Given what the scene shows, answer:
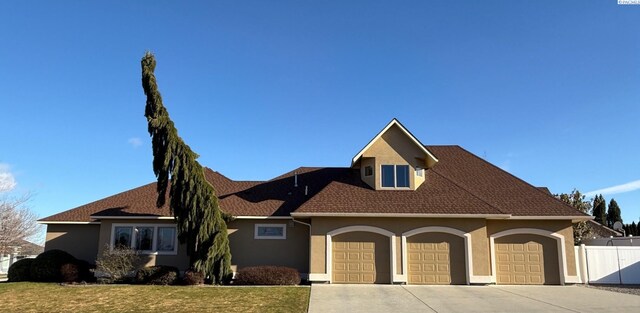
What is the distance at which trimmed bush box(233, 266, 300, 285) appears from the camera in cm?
1948

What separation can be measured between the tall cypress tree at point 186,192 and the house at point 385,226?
229cm

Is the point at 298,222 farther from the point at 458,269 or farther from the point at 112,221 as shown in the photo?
the point at 112,221

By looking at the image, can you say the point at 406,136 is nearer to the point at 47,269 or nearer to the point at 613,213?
the point at 47,269

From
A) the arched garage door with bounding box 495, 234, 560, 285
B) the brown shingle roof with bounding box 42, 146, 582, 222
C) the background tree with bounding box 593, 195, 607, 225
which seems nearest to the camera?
the brown shingle roof with bounding box 42, 146, 582, 222

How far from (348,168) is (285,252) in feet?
20.8

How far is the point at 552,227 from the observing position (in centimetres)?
2097

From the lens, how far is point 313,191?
24.7 m

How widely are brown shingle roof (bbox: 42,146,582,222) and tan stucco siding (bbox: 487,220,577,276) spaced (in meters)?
0.54

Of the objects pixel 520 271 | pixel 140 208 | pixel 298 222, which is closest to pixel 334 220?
pixel 298 222

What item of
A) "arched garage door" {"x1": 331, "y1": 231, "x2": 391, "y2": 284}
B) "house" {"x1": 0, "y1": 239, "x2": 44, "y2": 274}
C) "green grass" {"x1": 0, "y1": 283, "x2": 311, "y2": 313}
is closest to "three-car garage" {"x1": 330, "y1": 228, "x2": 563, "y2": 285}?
"arched garage door" {"x1": 331, "y1": 231, "x2": 391, "y2": 284}

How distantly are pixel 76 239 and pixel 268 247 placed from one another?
10680 mm

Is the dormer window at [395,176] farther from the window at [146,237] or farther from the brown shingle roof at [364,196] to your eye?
the window at [146,237]

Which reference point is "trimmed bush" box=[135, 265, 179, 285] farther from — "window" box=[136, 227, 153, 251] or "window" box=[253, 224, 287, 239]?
"window" box=[253, 224, 287, 239]

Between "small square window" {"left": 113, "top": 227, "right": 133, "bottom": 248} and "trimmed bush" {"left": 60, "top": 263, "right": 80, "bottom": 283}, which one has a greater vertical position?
"small square window" {"left": 113, "top": 227, "right": 133, "bottom": 248}
